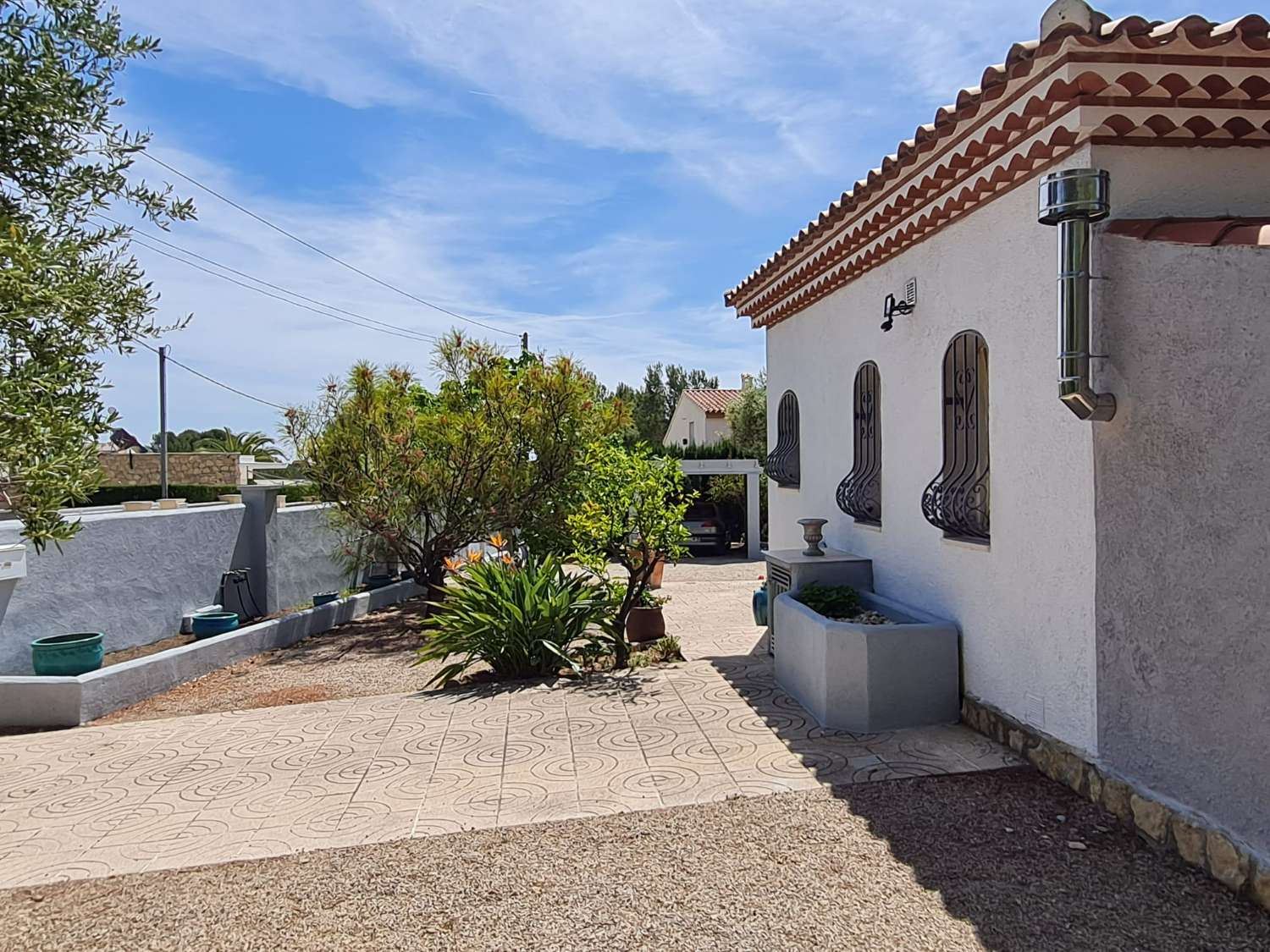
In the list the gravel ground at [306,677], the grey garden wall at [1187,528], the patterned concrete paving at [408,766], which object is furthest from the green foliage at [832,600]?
the gravel ground at [306,677]

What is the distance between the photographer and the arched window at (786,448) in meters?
10.2

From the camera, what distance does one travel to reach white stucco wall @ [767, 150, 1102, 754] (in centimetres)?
463

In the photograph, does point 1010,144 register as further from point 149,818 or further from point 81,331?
point 149,818

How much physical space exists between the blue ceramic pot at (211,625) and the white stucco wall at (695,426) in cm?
2226

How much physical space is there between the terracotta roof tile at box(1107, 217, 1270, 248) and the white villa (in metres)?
0.02

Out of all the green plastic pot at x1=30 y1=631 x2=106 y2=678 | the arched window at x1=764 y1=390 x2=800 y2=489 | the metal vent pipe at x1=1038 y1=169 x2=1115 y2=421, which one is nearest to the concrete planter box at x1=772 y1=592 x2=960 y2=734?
the metal vent pipe at x1=1038 y1=169 x2=1115 y2=421

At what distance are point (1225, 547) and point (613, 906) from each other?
3290 millimetres

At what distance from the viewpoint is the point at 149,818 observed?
493 centimetres

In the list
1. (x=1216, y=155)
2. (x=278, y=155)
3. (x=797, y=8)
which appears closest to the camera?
(x=1216, y=155)

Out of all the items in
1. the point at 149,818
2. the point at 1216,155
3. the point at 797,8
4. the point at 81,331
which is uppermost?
the point at 797,8

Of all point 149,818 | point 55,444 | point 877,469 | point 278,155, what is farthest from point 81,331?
point 278,155

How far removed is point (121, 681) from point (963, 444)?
326 inches

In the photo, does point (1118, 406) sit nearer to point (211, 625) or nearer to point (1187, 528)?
point (1187, 528)

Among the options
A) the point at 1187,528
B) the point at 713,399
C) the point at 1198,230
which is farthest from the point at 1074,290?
the point at 713,399
